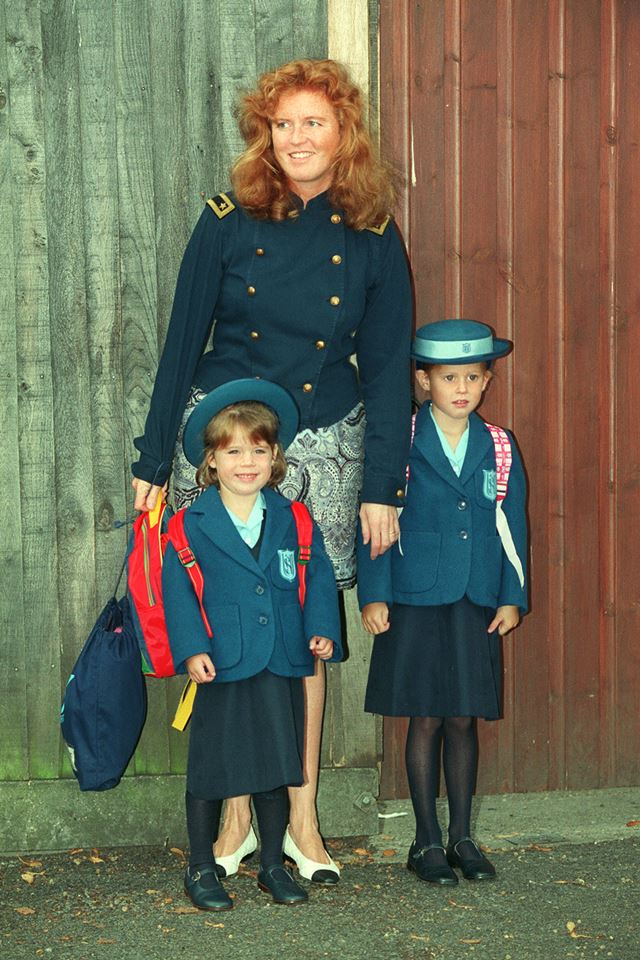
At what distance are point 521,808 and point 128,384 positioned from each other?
1.92m

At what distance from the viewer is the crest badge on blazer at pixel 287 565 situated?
3941 mm

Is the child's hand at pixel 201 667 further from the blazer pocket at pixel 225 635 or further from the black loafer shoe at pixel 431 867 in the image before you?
the black loafer shoe at pixel 431 867

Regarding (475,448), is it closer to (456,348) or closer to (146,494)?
(456,348)

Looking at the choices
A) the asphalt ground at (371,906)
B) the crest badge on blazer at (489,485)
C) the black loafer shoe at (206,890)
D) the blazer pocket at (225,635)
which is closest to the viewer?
the asphalt ground at (371,906)

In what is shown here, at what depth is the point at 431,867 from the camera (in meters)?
4.13

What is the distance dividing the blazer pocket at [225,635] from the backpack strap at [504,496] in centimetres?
85

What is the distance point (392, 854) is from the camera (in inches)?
174

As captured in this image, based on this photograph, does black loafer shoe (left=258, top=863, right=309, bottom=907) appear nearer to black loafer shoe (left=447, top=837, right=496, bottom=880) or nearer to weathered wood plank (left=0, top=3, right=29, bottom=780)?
black loafer shoe (left=447, top=837, right=496, bottom=880)

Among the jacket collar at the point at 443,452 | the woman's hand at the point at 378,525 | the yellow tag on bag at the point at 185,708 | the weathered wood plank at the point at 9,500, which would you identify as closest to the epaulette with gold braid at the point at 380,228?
the jacket collar at the point at 443,452

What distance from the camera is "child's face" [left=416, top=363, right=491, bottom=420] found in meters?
4.12

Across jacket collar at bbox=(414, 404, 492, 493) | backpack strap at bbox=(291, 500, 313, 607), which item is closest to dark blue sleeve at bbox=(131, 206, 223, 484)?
backpack strap at bbox=(291, 500, 313, 607)

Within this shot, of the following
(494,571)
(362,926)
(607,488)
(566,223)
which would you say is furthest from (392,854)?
(566,223)

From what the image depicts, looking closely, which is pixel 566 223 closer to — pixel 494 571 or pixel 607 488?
pixel 607 488

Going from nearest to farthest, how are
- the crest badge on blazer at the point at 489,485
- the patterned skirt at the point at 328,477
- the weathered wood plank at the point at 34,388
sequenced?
1. the patterned skirt at the point at 328,477
2. the crest badge on blazer at the point at 489,485
3. the weathered wood plank at the point at 34,388
